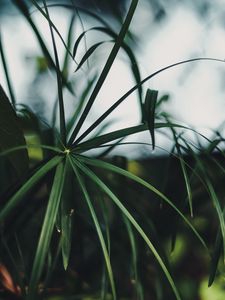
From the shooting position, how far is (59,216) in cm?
70

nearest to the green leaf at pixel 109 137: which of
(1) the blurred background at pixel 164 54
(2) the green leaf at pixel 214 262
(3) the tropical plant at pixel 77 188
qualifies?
(3) the tropical plant at pixel 77 188

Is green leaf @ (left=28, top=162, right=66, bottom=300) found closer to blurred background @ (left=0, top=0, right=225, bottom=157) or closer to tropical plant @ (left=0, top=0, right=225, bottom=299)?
tropical plant @ (left=0, top=0, right=225, bottom=299)

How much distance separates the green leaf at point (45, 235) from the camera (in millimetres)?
548

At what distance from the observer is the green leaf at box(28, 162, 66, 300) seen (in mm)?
548

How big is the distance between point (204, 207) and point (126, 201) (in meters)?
0.51

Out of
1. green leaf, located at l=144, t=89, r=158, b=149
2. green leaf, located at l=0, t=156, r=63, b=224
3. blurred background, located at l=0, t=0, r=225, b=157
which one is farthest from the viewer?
blurred background, located at l=0, t=0, r=225, b=157

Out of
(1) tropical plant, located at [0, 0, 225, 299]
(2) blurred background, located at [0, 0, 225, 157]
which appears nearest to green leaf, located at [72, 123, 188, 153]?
(1) tropical plant, located at [0, 0, 225, 299]

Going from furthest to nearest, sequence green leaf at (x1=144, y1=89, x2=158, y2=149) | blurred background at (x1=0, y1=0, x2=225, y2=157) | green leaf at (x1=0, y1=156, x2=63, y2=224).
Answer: blurred background at (x1=0, y1=0, x2=225, y2=157), green leaf at (x1=144, y1=89, x2=158, y2=149), green leaf at (x1=0, y1=156, x2=63, y2=224)

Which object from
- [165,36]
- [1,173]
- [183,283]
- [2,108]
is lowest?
[183,283]

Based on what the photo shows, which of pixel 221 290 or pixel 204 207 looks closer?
pixel 221 290

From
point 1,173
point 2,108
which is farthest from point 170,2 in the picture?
point 2,108

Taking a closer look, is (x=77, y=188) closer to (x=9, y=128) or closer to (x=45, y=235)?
(x=9, y=128)

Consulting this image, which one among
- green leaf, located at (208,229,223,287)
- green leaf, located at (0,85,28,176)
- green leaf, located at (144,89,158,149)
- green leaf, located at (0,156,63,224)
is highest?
green leaf, located at (144,89,158,149)

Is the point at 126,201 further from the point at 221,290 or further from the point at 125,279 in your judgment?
the point at 221,290
